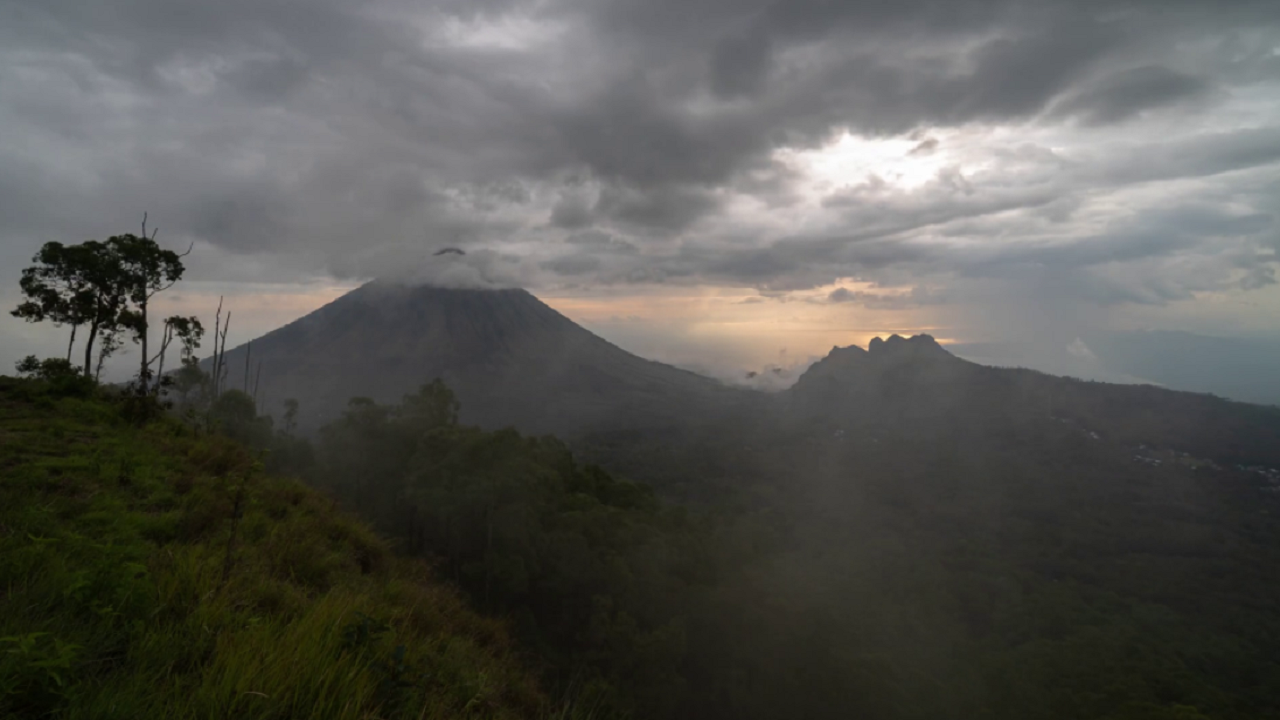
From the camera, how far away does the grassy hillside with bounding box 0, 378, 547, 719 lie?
8.86 feet

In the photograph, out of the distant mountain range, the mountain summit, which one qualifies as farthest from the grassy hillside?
the mountain summit

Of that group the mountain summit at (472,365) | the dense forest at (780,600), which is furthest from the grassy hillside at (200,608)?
the mountain summit at (472,365)

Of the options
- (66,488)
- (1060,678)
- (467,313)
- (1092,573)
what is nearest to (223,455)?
(66,488)

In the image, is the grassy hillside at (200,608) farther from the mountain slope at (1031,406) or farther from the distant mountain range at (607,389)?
the mountain slope at (1031,406)

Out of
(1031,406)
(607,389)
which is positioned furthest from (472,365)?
(1031,406)

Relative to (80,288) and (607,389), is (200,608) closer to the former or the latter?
(80,288)

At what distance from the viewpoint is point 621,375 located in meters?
177

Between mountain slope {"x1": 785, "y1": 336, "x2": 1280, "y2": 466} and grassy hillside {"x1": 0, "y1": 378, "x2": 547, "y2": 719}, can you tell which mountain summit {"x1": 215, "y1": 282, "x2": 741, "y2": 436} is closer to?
mountain slope {"x1": 785, "y1": 336, "x2": 1280, "y2": 466}

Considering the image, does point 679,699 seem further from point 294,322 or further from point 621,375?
point 294,322

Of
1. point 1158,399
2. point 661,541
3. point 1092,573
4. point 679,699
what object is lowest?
point 1092,573

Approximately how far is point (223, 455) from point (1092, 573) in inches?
3427

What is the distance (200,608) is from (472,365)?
169777mm

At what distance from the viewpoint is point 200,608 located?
3453mm

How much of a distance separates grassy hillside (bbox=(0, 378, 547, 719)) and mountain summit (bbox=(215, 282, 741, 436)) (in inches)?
4581
